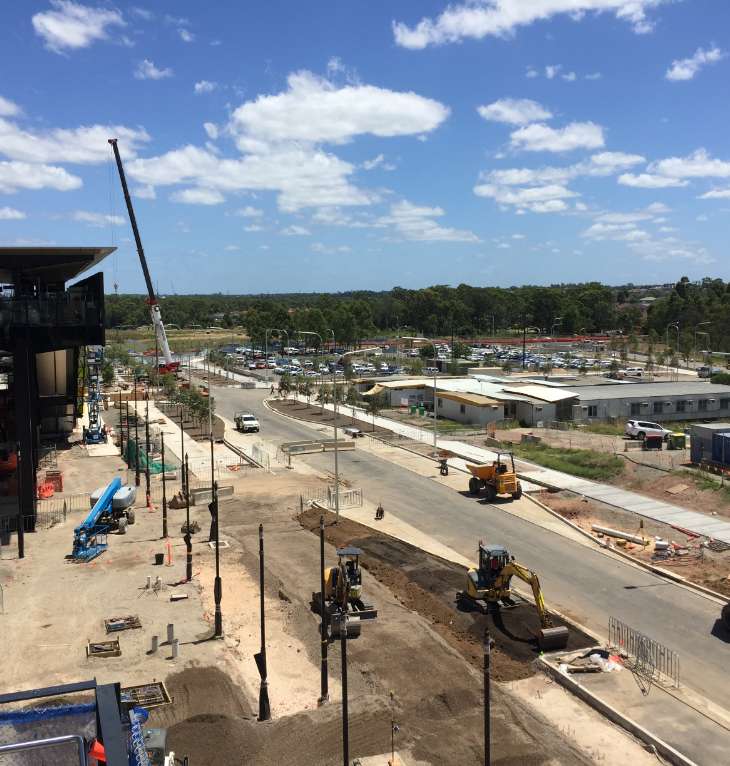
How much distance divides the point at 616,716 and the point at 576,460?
34.0 meters

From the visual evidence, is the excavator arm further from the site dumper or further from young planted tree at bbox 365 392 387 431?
young planted tree at bbox 365 392 387 431

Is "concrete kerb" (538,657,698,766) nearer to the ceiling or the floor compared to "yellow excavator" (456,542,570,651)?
nearer to the floor

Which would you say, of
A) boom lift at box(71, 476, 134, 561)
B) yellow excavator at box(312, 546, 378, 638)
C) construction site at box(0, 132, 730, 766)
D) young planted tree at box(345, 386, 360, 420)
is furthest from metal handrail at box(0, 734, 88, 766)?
young planted tree at box(345, 386, 360, 420)

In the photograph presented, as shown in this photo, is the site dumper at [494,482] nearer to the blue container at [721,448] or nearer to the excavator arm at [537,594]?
the blue container at [721,448]

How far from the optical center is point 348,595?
989 inches

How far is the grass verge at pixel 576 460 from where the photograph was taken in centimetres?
4803

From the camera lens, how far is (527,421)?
70312 mm

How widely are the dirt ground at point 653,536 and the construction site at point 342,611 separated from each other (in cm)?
16

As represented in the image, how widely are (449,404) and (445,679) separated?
5526cm

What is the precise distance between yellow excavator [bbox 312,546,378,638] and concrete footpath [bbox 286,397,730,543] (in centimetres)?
1822

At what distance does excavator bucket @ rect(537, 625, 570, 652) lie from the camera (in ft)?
74.8

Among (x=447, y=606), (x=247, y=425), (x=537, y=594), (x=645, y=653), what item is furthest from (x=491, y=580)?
(x=247, y=425)

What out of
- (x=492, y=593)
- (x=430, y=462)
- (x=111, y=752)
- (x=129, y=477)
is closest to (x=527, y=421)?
(x=430, y=462)

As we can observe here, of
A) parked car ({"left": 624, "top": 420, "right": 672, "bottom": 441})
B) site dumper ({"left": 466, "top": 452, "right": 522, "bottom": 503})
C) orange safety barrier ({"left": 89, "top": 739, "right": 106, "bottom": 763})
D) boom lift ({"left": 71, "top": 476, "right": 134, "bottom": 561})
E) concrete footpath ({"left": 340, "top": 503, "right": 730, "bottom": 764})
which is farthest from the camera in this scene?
parked car ({"left": 624, "top": 420, "right": 672, "bottom": 441})
